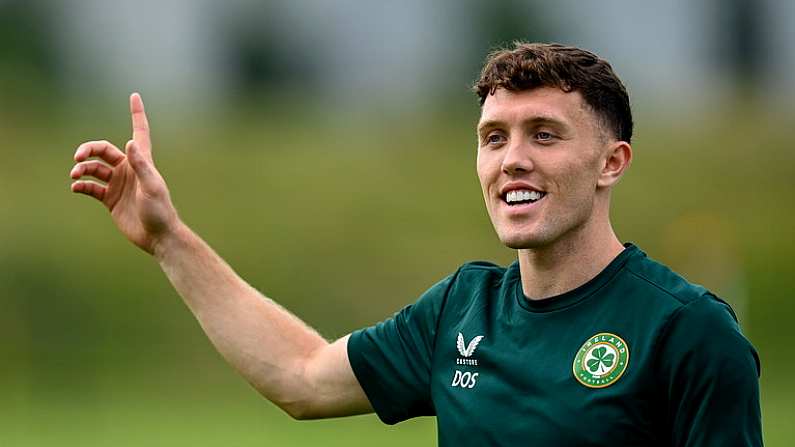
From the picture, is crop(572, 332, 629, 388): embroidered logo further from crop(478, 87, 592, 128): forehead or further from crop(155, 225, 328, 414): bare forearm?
crop(155, 225, 328, 414): bare forearm

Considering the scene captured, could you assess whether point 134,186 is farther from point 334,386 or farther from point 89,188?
point 334,386

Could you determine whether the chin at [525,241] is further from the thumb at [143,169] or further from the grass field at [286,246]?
the grass field at [286,246]

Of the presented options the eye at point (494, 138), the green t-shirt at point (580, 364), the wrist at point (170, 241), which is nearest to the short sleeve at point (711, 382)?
the green t-shirt at point (580, 364)

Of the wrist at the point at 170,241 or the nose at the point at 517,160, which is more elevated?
the wrist at the point at 170,241

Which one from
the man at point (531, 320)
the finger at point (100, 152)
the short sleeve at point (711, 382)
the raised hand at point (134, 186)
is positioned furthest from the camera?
the raised hand at point (134, 186)

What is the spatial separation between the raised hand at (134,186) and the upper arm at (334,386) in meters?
0.75

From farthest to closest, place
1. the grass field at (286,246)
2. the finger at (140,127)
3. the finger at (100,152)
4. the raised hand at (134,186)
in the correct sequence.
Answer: the grass field at (286,246) < the finger at (140,127) < the raised hand at (134,186) < the finger at (100,152)

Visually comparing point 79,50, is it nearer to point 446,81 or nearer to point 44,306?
point 446,81

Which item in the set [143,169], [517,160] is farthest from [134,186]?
[517,160]

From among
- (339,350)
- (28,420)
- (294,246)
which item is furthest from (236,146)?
(339,350)

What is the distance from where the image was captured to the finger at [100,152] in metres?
5.09

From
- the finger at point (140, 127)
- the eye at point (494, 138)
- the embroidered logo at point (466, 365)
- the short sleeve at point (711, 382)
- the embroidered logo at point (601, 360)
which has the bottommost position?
the short sleeve at point (711, 382)

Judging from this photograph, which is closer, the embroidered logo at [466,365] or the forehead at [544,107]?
the forehead at [544,107]

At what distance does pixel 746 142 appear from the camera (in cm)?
3425
